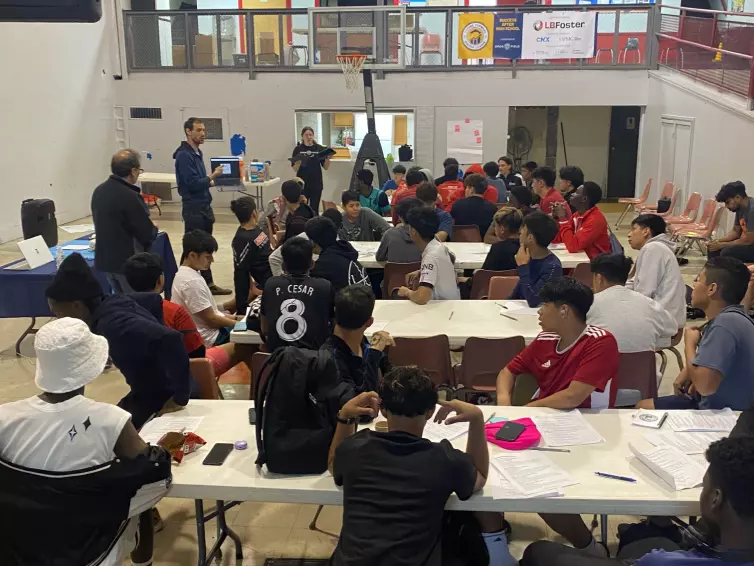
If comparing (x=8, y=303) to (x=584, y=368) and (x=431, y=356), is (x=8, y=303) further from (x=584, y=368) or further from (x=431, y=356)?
(x=584, y=368)

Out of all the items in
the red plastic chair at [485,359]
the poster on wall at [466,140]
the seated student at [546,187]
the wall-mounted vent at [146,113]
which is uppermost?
the wall-mounted vent at [146,113]

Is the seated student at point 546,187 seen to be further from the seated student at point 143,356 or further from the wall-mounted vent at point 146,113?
the wall-mounted vent at point 146,113

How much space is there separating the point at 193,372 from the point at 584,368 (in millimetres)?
1829

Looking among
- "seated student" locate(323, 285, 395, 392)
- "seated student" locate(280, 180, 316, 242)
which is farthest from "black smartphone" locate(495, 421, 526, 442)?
"seated student" locate(280, 180, 316, 242)

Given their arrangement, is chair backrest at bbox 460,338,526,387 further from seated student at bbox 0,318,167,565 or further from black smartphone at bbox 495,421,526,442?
seated student at bbox 0,318,167,565

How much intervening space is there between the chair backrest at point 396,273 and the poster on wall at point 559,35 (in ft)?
24.1

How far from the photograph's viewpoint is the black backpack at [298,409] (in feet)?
7.68

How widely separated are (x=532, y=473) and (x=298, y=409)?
843mm

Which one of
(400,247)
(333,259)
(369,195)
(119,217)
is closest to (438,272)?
(333,259)

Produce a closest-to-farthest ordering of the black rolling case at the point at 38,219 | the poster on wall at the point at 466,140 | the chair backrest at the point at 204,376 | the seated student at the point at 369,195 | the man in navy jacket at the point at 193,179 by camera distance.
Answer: the chair backrest at the point at 204,376 → the man in navy jacket at the point at 193,179 → the black rolling case at the point at 38,219 → the seated student at the point at 369,195 → the poster on wall at the point at 466,140

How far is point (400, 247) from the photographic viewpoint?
5.49 m

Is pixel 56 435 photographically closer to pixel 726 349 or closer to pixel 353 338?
pixel 353 338

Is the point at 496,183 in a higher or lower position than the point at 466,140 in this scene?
lower

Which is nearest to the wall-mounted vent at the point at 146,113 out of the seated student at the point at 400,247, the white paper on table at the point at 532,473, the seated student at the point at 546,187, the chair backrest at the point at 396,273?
the seated student at the point at 546,187
